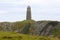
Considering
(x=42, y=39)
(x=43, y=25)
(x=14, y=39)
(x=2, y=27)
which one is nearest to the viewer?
(x=14, y=39)

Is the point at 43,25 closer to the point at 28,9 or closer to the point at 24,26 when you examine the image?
the point at 24,26

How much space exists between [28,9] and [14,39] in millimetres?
69620

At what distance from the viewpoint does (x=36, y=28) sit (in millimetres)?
94875

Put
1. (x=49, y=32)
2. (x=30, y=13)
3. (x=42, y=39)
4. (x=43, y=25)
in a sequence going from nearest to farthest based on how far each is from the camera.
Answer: (x=42, y=39) → (x=49, y=32) → (x=43, y=25) → (x=30, y=13)

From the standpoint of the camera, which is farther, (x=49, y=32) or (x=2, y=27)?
(x=2, y=27)

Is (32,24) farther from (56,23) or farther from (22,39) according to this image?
(22,39)

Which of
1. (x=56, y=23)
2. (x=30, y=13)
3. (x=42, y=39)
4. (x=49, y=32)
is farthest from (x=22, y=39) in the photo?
(x=30, y=13)

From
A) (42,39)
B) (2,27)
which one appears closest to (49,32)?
(2,27)

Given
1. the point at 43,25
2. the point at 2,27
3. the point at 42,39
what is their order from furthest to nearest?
the point at 2,27 < the point at 43,25 < the point at 42,39

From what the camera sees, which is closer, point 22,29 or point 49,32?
point 49,32

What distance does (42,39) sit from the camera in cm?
5112

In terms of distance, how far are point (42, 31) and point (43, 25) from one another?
14.4 ft

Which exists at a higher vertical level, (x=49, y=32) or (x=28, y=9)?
(x=28, y=9)

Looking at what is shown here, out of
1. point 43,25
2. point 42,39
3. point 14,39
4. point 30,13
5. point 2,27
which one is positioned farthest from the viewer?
point 30,13
